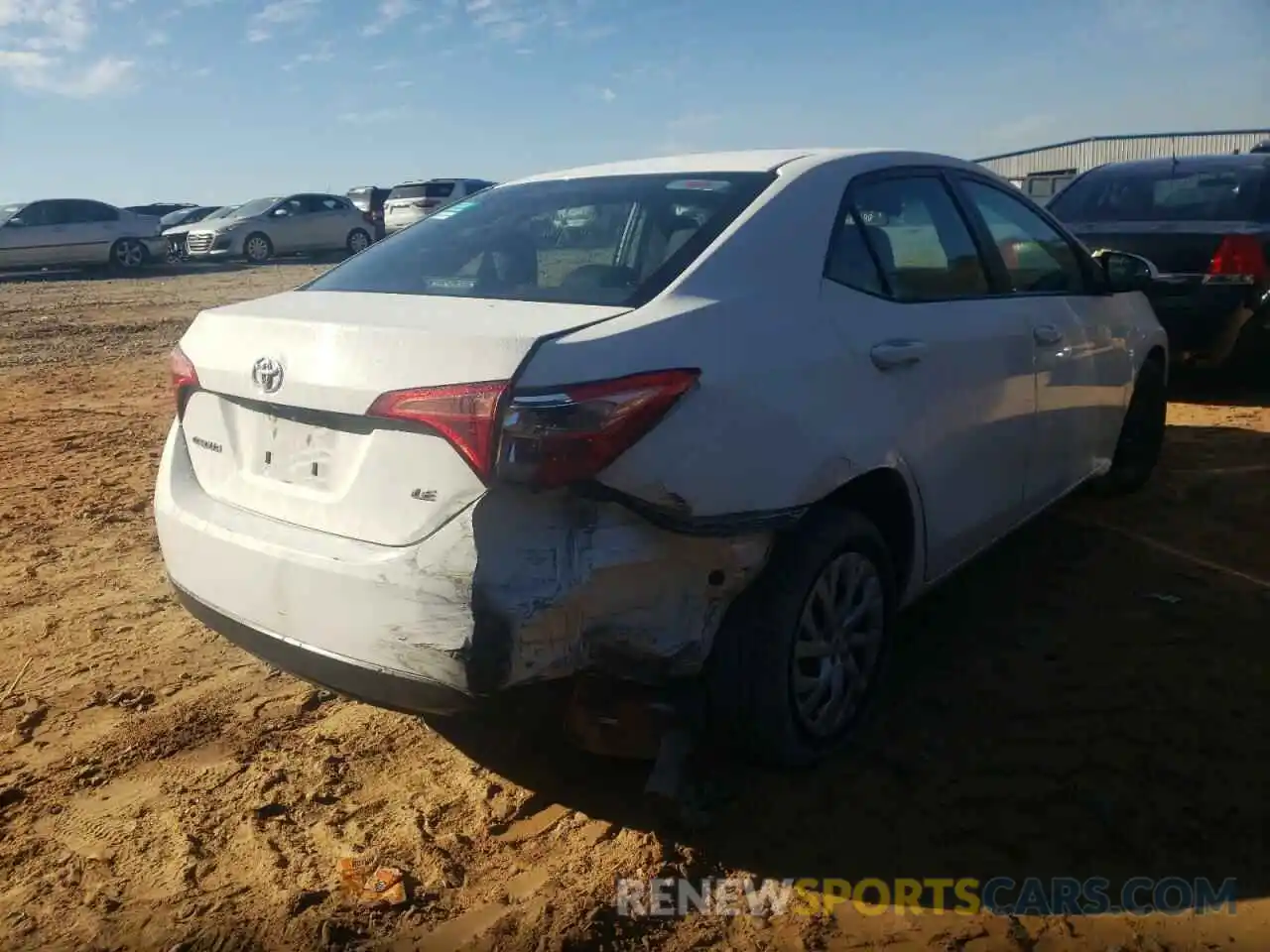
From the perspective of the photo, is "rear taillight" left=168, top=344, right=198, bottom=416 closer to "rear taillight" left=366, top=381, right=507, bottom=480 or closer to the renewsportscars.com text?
"rear taillight" left=366, top=381, right=507, bottom=480

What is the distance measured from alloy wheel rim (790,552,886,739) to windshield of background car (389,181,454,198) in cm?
2416

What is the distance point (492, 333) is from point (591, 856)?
1.30 metres

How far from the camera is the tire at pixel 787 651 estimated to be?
274 centimetres

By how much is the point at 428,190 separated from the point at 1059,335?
23.7 meters

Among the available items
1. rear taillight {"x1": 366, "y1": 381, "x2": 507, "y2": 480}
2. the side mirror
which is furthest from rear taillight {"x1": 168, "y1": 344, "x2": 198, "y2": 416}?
the side mirror

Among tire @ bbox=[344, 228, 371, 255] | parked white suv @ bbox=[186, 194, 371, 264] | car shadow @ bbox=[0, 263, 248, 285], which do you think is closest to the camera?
car shadow @ bbox=[0, 263, 248, 285]

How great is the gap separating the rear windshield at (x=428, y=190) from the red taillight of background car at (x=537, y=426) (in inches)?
969

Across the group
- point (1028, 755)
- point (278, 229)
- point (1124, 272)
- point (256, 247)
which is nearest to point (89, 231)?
point (256, 247)

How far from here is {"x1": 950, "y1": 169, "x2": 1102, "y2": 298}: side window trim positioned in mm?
3855

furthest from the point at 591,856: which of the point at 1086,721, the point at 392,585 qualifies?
the point at 1086,721

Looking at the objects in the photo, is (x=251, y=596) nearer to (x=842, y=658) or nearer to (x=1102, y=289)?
(x=842, y=658)

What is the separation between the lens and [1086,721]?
3.30 metres

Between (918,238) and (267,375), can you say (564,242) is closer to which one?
(267,375)

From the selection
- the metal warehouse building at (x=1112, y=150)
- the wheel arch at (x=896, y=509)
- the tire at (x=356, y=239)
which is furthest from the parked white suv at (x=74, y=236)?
the wheel arch at (x=896, y=509)
